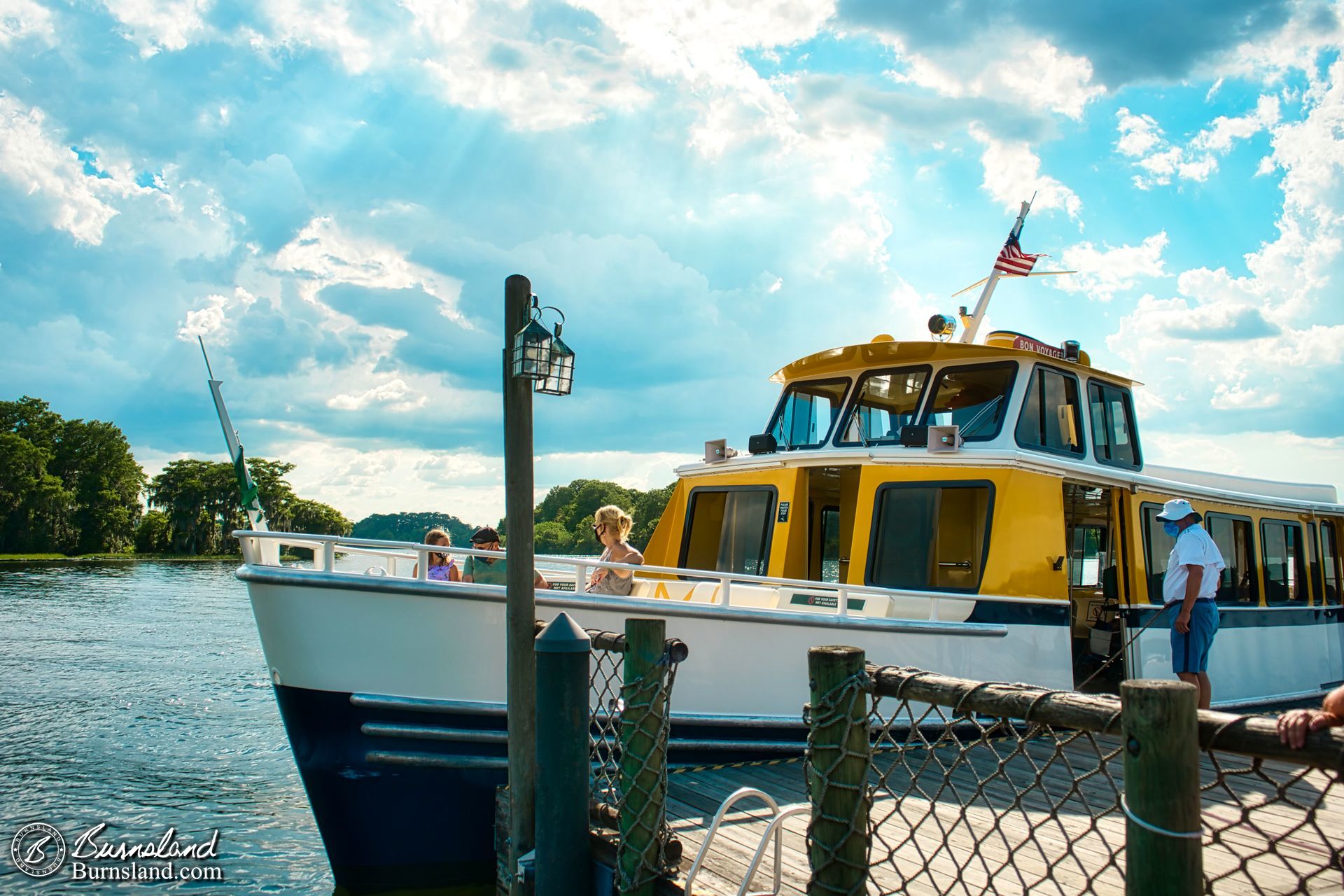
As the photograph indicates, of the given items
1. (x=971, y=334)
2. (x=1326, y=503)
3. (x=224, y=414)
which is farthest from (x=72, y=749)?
(x=1326, y=503)

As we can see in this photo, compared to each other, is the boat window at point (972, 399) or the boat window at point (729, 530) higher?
the boat window at point (972, 399)

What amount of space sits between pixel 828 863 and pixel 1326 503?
11.3 metres

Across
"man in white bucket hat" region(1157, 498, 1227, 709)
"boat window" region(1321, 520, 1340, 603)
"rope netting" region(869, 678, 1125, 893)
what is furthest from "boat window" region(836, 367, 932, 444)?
"boat window" region(1321, 520, 1340, 603)

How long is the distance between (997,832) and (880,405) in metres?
5.40

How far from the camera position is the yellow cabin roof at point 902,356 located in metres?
8.41

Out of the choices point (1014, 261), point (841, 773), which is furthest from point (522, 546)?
point (1014, 261)

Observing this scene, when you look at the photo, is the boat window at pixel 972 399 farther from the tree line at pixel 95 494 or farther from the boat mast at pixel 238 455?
the tree line at pixel 95 494

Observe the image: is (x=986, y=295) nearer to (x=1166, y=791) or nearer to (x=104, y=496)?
(x=1166, y=791)

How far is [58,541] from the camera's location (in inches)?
2987

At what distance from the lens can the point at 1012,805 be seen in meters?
2.65

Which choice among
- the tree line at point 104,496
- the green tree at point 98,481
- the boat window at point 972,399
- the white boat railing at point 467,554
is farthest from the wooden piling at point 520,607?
the green tree at point 98,481

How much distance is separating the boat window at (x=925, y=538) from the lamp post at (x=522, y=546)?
399 cm

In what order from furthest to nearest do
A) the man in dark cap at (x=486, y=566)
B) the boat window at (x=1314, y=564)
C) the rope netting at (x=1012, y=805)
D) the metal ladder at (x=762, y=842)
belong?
1. the boat window at (x=1314, y=564)
2. the man in dark cap at (x=486, y=566)
3. the metal ladder at (x=762, y=842)
4. the rope netting at (x=1012, y=805)

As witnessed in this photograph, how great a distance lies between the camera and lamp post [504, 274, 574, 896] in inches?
188
